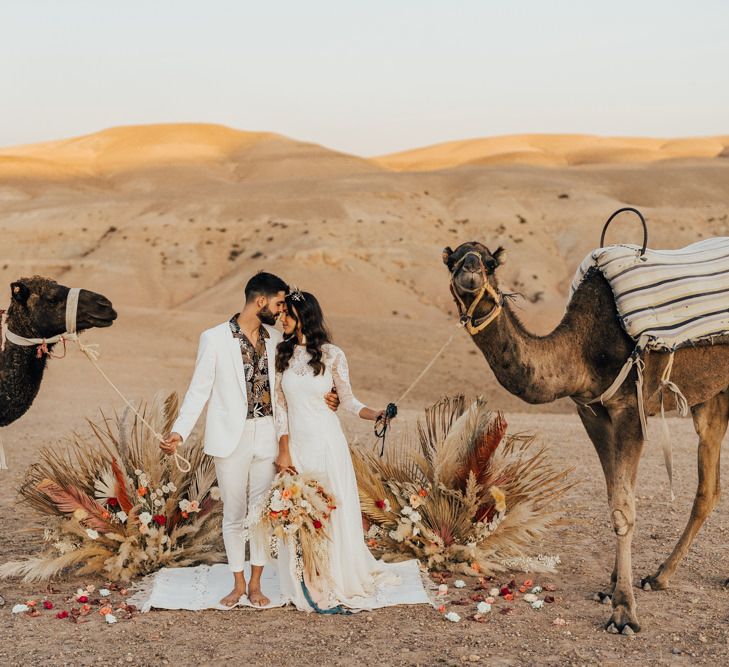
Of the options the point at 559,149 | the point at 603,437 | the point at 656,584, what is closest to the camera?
the point at 603,437

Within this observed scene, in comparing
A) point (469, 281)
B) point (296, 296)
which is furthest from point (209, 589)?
point (469, 281)

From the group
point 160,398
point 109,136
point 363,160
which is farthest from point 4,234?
point 109,136

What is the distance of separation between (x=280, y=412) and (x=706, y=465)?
3306 millimetres

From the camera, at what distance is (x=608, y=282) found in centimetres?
644

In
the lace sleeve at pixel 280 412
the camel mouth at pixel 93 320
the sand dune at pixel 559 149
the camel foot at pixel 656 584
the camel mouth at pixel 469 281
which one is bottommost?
the camel foot at pixel 656 584

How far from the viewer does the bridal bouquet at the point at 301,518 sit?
19.8 ft

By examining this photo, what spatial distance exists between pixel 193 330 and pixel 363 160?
64959 mm

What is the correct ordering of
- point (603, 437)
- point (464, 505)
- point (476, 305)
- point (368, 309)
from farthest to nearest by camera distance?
point (368, 309)
point (464, 505)
point (603, 437)
point (476, 305)

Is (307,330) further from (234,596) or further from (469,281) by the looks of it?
(234,596)

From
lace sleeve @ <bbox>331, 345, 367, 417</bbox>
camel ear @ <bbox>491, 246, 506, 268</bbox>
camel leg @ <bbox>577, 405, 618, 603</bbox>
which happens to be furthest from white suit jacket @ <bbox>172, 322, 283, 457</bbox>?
camel leg @ <bbox>577, 405, 618, 603</bbox>

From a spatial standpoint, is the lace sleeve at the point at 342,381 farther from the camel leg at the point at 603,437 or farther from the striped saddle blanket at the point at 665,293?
the striped saddle blanket at the point at 665,293

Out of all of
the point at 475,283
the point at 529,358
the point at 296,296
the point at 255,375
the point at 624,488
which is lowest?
the point at 624,488

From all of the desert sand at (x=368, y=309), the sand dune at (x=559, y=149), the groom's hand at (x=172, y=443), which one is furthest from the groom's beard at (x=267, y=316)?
the sand dune at (x=559, y=149)

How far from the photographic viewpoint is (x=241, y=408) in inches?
239
